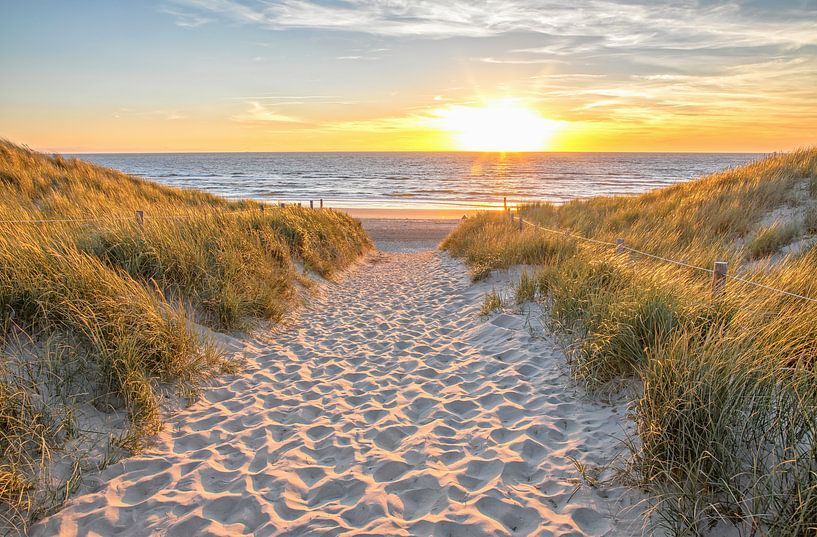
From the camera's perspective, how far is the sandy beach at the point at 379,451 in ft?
9.76

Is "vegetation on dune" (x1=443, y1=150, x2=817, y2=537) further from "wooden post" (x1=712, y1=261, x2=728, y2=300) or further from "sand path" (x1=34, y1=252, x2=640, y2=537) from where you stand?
"sand path" (x1=34, y1=252, x2=640, y2=537)

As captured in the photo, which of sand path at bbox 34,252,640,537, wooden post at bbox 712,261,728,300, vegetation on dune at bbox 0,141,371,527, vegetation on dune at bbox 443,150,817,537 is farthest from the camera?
wooden post at bbox 712,261,728,300

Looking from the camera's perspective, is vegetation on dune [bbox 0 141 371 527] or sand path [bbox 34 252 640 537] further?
vegetation on dune [bbox 0 141 371 527]

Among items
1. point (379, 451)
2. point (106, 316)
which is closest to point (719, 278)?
point (379, 451)

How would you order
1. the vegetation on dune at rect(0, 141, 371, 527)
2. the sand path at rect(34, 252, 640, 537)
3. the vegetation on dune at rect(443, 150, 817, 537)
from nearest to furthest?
the vegetation on dune at rect(443, 150, 817, 537), the sand path at rect(34, 252, 640, 537), the vegetation on dune at rect(0, 141, 371, 527)

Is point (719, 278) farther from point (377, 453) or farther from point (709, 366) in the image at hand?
point (377, 453)

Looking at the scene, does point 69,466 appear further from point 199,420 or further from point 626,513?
point 626,513

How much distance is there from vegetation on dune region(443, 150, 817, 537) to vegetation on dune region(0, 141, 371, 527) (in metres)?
3.92

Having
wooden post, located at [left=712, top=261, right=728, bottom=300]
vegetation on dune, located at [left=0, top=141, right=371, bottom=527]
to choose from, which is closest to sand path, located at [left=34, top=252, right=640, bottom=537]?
vegetation on dune, located at [left=0, top=141, right=371, bottom=527]

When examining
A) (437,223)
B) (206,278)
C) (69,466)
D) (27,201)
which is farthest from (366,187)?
(69,466)

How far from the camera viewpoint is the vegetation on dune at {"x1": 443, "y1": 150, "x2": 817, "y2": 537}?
8.20 feet

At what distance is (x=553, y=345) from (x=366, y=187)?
48558 millimetres

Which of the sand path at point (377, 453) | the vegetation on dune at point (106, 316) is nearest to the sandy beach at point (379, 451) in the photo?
the sand path at point (377, 453)

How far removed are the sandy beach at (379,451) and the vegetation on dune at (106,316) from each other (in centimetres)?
38
